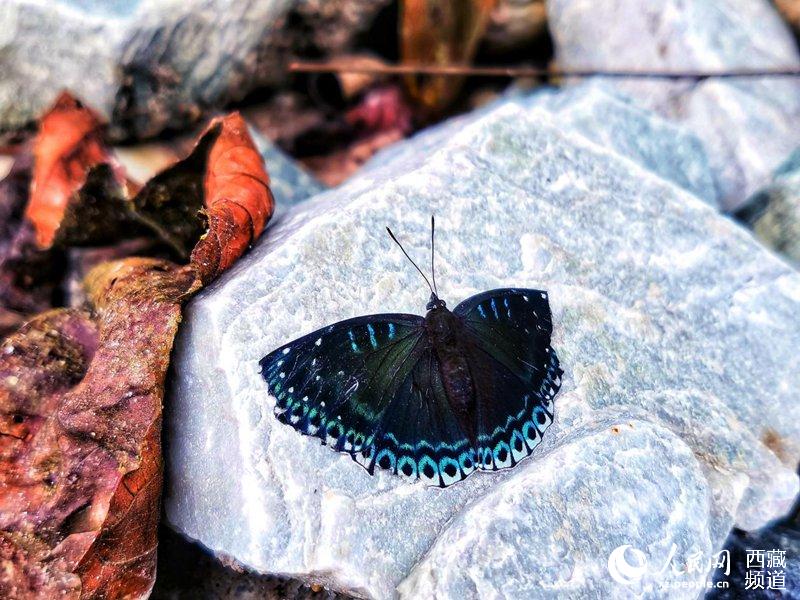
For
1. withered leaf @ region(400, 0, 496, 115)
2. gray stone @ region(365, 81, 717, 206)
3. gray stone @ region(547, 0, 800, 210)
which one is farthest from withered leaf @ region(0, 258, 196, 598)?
gray stone @ region(547, 0, 800, 210)

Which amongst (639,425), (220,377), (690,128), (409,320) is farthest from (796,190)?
(220,377)

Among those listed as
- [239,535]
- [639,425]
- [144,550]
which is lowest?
[144,550]

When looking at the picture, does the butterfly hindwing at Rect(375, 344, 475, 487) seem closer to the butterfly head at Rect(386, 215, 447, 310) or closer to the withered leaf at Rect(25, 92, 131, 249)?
the butterfly head at Rect(386, 215, 447, 310)

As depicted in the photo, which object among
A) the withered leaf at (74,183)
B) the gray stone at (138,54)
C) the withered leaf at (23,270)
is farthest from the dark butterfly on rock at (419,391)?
the gray stone at (138,54)

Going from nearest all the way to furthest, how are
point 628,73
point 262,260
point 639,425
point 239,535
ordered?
point 239,535 < point 639,425 < point 262,260 < point 628,73

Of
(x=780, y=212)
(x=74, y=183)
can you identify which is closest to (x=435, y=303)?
(x=74, y=183)

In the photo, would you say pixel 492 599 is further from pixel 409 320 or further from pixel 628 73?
pixel 628 73
